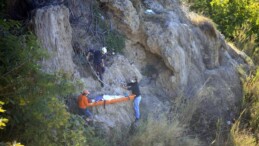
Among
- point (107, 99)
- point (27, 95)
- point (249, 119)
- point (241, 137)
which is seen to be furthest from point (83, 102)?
point (249, 119)

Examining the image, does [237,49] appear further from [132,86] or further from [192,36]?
[132,86]

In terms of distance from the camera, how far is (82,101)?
7.27 m

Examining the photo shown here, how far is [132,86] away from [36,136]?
12.9ft

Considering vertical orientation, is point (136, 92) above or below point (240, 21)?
below

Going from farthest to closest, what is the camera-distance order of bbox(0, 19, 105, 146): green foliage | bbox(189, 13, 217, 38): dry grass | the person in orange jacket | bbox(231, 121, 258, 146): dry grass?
bbox(189, 13, 217, 38): dry grass → bbox(231, 121, 258, 146): dry grass → the person in orange jacket → bbox(0, 19, 105, 146): green foliage

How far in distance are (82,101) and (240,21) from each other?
8.43 meters

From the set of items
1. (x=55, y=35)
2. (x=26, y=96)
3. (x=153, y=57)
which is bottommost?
(x=153, y=57)

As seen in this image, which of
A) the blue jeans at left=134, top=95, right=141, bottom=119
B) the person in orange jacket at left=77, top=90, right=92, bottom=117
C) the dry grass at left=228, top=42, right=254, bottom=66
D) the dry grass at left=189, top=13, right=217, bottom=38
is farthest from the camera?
the dry grass at left=228, top=42, right=254, bottom=66

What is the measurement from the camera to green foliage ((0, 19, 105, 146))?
4.42 meters

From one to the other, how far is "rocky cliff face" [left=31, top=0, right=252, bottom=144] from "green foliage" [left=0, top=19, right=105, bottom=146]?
2.19 meters

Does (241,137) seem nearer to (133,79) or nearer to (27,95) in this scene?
(133,79)

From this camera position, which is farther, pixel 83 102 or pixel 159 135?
pixel 159 135

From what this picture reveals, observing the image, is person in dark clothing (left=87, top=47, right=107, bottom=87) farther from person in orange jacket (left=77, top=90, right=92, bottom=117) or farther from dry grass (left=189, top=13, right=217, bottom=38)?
dry grass (left=189, top=13, right=217, bottom=38)

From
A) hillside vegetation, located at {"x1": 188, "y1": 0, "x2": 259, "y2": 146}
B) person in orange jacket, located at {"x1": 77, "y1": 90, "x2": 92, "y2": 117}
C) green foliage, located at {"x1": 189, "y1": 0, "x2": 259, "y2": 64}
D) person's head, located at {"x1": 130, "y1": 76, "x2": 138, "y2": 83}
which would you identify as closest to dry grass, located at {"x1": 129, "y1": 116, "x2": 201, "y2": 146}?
person's head, located at {"x1": 130, "y1": 76, "x2": 138, "y2": 83}
